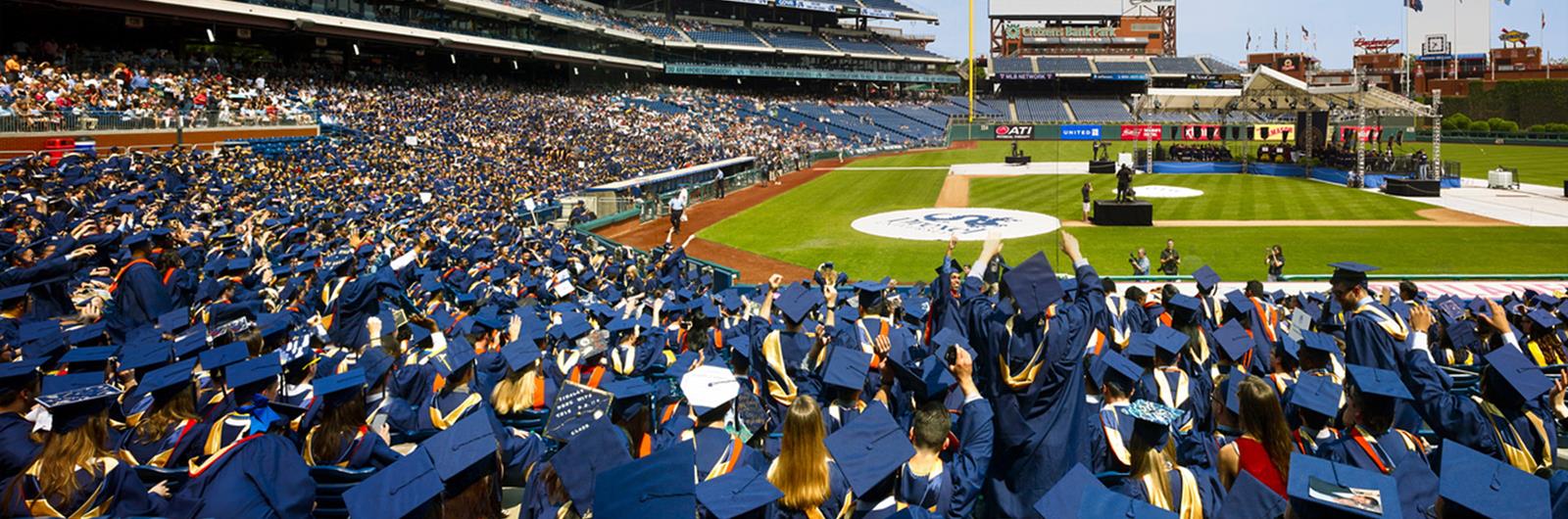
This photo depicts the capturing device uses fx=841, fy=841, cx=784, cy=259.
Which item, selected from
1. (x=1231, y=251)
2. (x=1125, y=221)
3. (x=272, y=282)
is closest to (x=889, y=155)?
(x=1125, y=221)

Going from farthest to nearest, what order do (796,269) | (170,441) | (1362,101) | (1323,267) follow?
(1362,101), (796,269), (1323,267), (170,441)

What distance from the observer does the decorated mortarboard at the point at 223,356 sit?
630 centimetres

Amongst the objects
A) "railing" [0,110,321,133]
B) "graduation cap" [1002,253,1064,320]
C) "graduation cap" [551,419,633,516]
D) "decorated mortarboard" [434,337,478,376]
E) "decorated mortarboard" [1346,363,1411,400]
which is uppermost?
"railing" [0,110,321,133]

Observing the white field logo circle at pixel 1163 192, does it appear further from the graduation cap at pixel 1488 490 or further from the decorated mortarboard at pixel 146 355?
the decorated mortarboard at pixel 146 355

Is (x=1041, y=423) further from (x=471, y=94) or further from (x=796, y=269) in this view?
(x=471, y=94)

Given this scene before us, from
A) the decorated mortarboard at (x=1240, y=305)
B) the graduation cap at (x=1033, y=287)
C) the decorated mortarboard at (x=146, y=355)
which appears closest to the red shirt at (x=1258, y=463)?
the graduation cap at (x=1033, y=287)

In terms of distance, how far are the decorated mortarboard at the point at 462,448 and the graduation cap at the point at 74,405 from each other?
6.26 feet

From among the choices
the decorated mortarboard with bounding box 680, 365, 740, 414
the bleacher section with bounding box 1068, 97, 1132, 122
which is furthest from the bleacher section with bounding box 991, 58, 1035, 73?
the decorated mortarboard with bounding box 680, 365, 740, 414

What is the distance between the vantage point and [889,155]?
203ft

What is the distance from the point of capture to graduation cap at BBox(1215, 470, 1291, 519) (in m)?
3.65

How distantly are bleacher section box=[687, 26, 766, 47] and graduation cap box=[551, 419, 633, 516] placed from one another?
240 ft

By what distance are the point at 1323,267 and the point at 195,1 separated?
40.5 meters

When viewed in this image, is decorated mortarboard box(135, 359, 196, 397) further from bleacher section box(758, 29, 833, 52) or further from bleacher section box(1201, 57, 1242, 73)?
bleacher section box(1201, 57, 1242, 73)

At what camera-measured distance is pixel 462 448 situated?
13.2 feet
